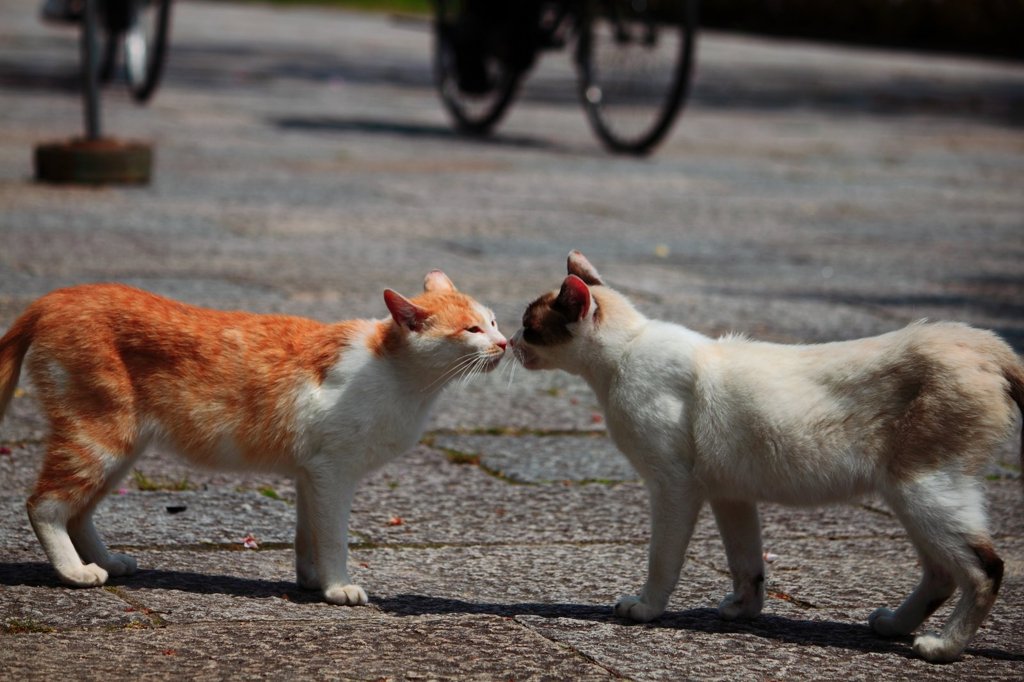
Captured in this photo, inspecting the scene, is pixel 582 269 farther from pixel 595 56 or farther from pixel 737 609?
pixel 595 56

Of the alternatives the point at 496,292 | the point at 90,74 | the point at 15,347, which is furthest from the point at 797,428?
the point at 90,74

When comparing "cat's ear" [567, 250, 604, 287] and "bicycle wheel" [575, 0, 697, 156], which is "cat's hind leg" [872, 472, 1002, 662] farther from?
"bicycle wheel" [575, 0, 697, 156]

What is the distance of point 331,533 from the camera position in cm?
332

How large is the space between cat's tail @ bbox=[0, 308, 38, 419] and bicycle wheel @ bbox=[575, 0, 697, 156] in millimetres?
7723

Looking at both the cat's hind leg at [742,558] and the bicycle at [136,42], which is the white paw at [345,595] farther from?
the bicycle at [136,42]

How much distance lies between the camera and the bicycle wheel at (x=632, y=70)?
422 inches

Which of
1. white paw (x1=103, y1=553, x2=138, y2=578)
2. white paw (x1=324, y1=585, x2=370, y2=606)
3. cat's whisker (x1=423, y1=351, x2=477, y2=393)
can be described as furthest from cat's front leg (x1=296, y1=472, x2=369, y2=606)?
white paw (x1=103, y1=553, x2=138, y2=578)

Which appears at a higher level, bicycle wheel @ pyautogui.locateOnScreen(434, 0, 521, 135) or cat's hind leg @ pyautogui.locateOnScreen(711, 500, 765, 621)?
bicycle wheel @ pyautogui.locateOnScreen(434, 0, 521, 135)

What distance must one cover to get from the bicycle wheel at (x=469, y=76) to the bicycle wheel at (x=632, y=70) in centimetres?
76

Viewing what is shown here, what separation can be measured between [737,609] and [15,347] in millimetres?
1726

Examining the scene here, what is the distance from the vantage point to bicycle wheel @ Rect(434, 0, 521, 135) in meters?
12.1

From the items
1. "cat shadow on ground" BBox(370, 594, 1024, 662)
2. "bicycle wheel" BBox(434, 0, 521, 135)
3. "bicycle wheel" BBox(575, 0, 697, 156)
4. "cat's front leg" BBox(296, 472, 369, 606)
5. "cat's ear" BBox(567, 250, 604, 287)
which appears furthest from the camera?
"bicycle wheel" BBox(434, 0, 521, 135)

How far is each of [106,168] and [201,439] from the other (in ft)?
19.6

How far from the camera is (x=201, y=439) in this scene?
3.41 meters
